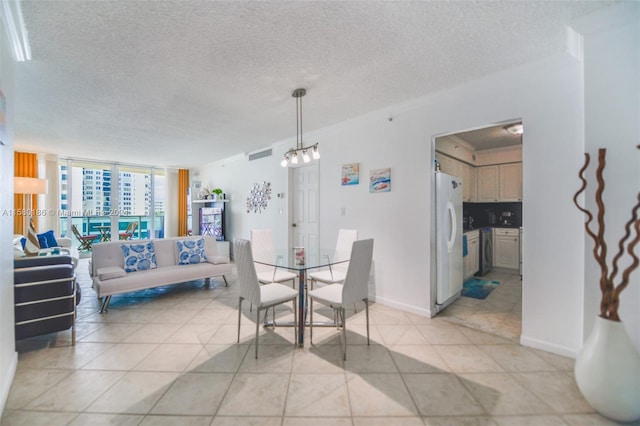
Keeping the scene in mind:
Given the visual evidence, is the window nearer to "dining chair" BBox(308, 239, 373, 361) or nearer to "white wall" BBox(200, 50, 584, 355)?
"white wall" BBox(200, 50, 584, 355)

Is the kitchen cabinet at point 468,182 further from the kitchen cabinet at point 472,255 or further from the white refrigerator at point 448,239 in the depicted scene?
the white refrigerator at point 448,239

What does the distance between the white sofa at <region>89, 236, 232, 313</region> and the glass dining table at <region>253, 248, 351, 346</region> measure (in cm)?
132

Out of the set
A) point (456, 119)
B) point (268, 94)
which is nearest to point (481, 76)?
point (456, 119)

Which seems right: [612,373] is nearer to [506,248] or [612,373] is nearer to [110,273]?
[506,248]

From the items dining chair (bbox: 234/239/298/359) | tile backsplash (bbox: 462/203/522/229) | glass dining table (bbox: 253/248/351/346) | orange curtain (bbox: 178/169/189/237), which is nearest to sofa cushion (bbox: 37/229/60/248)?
orange curtain (bbox: 178/169/189/237)

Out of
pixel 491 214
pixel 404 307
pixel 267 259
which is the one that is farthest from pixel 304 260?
pixel 491 214

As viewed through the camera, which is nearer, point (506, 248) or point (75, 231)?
point (506, 248)

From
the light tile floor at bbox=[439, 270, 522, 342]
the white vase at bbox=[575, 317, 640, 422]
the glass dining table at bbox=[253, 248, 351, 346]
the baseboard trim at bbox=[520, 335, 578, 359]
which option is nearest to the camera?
the white vase at bbox=[575, 317, 640, 422]

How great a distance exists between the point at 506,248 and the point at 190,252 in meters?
5.48

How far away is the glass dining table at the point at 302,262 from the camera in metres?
2.33

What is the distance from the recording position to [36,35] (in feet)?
6.05

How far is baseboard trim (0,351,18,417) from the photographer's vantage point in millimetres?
1570

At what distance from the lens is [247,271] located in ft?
7.18

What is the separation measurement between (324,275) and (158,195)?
6910mm
